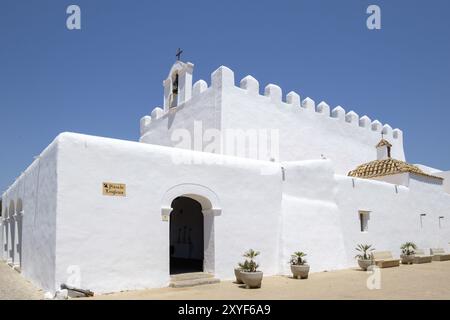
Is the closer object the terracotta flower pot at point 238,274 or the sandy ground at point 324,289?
the sandy ground at point 324,289

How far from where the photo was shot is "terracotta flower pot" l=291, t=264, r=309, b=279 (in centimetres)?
1146

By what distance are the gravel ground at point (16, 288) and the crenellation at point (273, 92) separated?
1120 centimetres

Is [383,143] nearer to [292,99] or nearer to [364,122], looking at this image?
[364,122]

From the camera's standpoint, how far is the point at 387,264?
14.6 meters

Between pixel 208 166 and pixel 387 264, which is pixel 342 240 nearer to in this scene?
pixel 387 264

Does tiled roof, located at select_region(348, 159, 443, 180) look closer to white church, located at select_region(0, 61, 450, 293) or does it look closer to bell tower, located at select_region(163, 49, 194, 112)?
white church, located at select_region(0, 61, 450, 293)

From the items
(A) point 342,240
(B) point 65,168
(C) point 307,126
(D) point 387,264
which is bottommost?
(D) point 387,264

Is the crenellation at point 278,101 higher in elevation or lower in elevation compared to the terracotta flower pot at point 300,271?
higher

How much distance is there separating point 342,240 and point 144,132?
11.6m

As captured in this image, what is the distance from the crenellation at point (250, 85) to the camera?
15516 mm

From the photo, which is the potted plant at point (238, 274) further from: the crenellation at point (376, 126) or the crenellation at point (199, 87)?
the crenellation at point (376, 126)

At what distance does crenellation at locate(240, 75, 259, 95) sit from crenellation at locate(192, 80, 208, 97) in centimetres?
157

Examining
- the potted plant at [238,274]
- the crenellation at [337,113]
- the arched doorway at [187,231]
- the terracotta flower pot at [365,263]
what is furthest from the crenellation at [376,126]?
the potted plant at [238,274]

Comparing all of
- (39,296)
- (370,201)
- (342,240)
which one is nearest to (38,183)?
(39,296)
